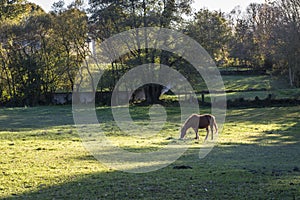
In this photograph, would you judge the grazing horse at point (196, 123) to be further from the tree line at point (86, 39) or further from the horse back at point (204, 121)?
the tree line at point (86, 39)

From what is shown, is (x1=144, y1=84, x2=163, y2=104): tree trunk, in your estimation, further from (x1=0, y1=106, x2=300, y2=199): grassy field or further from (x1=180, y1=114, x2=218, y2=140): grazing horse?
(x1=0, y1=106, x2=300, y2=199): grassy field

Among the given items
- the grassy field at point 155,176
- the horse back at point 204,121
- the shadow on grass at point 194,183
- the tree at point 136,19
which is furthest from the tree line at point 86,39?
the shadow on grass at point 194,183

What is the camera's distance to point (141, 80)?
46.8 metres

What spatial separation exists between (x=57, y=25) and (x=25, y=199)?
4239 centimetres

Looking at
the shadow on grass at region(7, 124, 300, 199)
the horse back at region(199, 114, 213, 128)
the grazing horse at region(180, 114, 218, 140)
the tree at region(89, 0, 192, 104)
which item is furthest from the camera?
the tree at region(89, 0, 192, 104)

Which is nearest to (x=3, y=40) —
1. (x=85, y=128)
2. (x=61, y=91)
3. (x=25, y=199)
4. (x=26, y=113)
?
(x=61, y=91)

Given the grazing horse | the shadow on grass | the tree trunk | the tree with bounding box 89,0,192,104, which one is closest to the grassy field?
the shadow on grass

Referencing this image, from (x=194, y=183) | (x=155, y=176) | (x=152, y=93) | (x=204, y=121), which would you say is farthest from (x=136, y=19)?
(x=194, y=183)

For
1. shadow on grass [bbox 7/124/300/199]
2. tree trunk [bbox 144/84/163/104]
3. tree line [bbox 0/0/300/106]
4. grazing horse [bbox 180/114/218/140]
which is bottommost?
shadow on grass [bbox 7/124/300/199]

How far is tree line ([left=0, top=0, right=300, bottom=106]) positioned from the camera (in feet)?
150

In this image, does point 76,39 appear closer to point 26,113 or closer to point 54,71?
point 54,71

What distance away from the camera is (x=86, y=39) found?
4956 cm

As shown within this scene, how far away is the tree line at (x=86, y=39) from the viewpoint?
45.6 m

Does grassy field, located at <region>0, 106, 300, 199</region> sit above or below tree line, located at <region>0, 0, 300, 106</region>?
below
